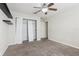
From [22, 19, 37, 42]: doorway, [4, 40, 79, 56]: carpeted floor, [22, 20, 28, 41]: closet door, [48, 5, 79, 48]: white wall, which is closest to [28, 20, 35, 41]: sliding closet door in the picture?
[22, 19, 37, 42]: doorway

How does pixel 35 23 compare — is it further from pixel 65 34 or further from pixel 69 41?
pixel 69 41

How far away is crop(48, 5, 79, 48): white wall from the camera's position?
3.31 m

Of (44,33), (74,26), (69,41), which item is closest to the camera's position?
(74,26)

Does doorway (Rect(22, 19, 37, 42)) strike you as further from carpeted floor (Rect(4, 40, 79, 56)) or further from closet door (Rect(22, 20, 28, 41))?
carpeted floor (Rect(4, 40, 79, 56))

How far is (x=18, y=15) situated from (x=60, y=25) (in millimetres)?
3390

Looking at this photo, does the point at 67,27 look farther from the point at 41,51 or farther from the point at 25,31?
the point at 25,31

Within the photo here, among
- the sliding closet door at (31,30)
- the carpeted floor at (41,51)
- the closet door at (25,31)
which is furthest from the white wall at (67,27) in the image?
the closet door at (25,31)

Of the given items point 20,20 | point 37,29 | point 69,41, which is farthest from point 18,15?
point 69,41

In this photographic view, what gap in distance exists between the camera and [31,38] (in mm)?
5156

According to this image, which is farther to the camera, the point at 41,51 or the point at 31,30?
the point at 31,30

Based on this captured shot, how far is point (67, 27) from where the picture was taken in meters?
3.86

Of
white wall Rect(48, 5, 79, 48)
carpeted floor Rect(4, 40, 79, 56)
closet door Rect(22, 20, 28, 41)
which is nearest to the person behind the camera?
carpeted floor Rect(4, 40, 79, 56)

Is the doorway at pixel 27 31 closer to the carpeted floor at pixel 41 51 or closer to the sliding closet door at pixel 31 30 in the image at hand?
the sliding closet door at pixel 31 30

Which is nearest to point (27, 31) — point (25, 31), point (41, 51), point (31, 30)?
point (25, 31)
